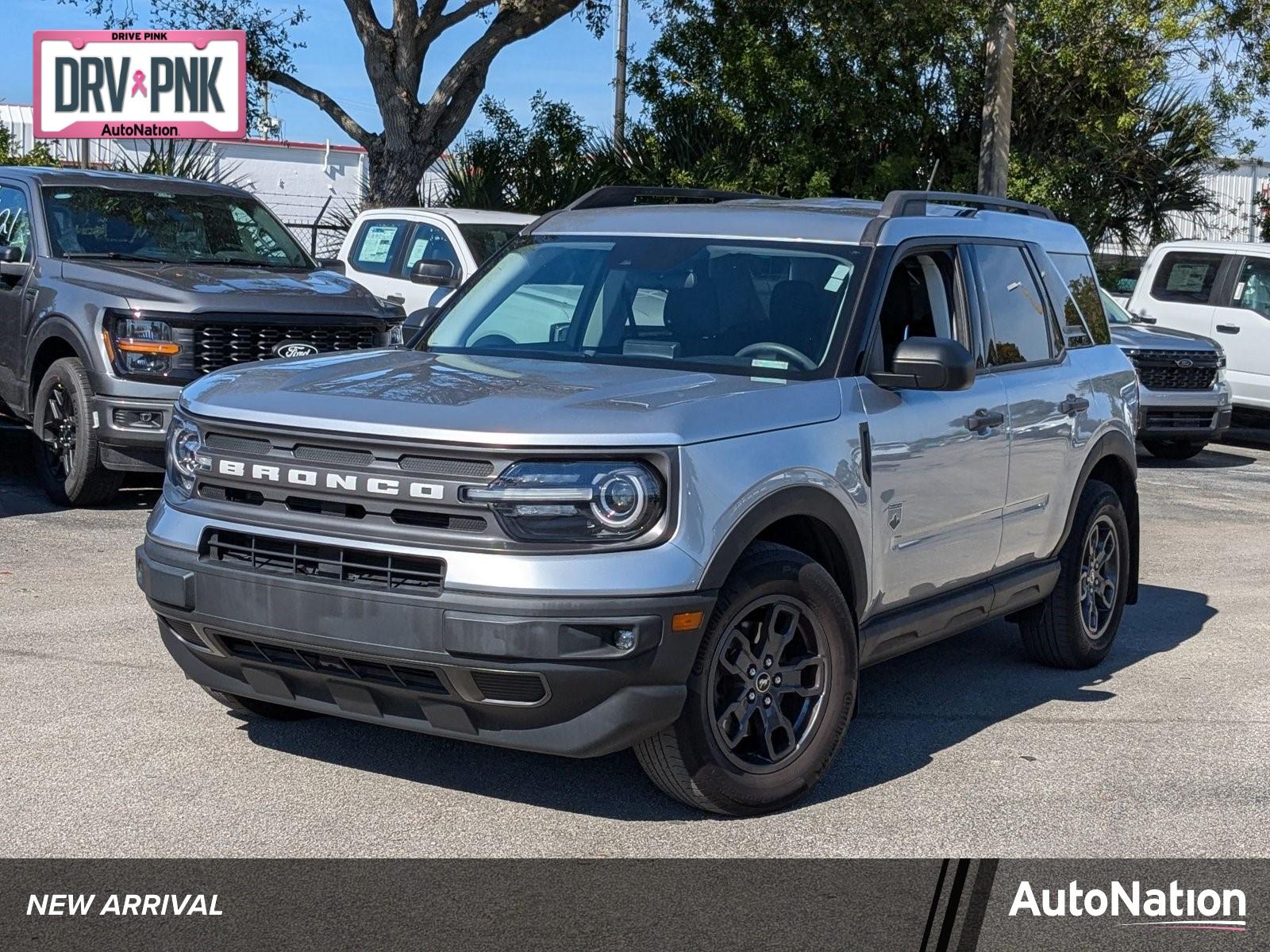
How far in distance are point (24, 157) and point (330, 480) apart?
20135 millimetres

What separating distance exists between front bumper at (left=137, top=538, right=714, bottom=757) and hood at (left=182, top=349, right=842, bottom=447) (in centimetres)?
44

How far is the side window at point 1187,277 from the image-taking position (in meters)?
16.9

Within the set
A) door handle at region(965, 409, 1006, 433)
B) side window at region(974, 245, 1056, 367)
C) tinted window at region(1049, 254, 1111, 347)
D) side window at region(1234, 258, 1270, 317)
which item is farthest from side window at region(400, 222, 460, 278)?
door handle at region(965, 409, 1006, 433)

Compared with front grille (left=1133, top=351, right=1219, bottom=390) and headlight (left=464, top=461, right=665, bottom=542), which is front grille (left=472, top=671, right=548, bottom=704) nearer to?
headlight (left=464, top=461, right=665, bottom=542)

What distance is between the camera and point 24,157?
904 inches

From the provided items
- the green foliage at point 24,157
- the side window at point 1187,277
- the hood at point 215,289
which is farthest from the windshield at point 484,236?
the green foliage at point 24,157

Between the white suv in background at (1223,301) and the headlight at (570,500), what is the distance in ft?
42.4

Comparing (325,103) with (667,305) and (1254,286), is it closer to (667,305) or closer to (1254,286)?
(1254,286)

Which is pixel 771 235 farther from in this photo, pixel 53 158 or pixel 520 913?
pixel 53 158

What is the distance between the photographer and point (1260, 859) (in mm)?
4781

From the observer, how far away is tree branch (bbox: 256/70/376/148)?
2073cm

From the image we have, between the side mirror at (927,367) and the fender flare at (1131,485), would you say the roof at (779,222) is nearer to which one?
the side mirror at (927,367)

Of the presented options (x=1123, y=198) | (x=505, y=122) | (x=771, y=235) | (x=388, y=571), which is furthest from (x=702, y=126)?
(x=388, y=571)

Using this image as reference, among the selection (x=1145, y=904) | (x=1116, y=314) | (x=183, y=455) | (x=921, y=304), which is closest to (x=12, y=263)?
(x=183, y=455)
